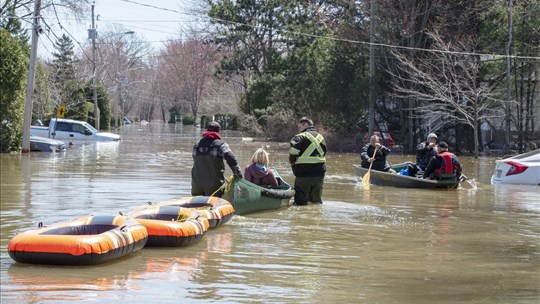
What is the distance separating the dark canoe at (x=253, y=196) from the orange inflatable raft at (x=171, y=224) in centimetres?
214

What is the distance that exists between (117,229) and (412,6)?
32.8m

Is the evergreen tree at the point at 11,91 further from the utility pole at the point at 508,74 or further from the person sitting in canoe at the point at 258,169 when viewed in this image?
the utility pole at the point at 508,74

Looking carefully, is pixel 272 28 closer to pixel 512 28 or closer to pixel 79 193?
pixel 512 28

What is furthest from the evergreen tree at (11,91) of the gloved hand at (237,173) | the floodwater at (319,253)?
the gloved hand at (237,173)

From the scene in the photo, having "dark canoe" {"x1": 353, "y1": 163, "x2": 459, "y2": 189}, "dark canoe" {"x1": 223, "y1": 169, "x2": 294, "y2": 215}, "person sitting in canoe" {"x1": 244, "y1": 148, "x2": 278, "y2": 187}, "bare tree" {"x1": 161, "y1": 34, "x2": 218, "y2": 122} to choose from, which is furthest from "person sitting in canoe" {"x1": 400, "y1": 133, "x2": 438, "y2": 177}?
"bare tree" {"x1": 161, "y1": 34, "x2": 218, "y2": 122}

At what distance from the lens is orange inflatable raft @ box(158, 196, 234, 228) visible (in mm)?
12787

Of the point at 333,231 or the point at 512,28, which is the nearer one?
the point at 333,231

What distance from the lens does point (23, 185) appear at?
787 inches

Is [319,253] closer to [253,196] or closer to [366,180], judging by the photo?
[253,196]

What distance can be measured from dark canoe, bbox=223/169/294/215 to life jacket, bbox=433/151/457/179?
6122mm

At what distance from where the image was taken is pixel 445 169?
68.1ft

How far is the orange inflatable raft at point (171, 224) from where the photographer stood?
10938mm

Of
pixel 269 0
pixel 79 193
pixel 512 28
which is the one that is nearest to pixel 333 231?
pixel 79 193

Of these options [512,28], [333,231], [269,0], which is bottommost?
[333,231]
